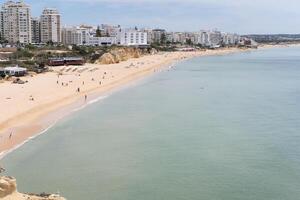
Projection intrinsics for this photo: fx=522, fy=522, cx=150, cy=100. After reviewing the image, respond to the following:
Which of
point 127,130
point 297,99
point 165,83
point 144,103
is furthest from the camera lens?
point 165,83

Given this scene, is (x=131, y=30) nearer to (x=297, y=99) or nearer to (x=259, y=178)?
(x=297, y=99)

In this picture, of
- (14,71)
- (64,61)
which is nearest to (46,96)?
(14,71)

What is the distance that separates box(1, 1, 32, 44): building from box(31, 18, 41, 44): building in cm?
621

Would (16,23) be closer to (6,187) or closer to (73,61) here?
(73,61)

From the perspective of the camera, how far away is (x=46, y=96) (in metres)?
39.2

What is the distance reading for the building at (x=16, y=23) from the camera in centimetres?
11681

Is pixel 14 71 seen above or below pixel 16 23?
below

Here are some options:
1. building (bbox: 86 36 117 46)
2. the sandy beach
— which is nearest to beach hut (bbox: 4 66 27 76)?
the sandy beach

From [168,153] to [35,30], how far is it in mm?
111068

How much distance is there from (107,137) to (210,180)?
8.76m

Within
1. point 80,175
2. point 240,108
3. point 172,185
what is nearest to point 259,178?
point 172,185


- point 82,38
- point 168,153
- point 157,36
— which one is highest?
point 157,36

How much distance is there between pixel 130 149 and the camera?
75.1 feet

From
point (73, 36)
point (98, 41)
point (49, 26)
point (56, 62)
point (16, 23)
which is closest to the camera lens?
point (56, 62)
